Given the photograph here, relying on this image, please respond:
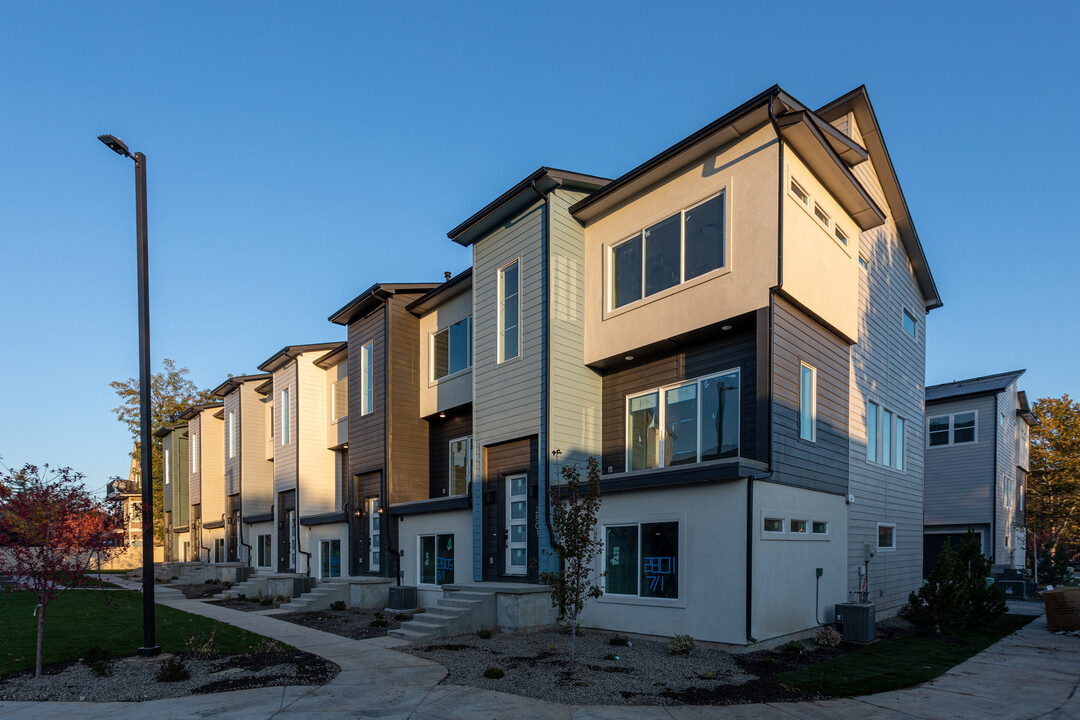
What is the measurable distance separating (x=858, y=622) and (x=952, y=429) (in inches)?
727

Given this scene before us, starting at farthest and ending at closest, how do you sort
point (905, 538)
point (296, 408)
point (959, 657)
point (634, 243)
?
point (296, 408) < point (905, 538) < point (634, 243) < point (959, 657)

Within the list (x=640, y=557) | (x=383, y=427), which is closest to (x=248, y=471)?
(x=383, y=427)

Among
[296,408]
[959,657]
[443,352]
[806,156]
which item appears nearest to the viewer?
[959,657]

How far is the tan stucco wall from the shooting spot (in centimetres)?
1162

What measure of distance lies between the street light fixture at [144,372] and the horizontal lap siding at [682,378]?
840 cm

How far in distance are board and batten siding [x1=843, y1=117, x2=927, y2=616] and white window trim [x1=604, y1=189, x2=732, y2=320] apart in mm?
5023

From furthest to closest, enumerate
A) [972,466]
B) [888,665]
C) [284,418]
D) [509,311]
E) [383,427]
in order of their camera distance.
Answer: [972,466] → [284,418] → [383,427] → [509,311] → [888,665]

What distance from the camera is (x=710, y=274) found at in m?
12.3

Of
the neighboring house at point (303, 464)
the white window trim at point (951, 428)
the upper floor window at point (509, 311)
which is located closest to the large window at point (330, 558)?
the neighboring house at point (303, 464)

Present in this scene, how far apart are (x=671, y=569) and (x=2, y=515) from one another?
978cm

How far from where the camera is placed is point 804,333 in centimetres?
1271

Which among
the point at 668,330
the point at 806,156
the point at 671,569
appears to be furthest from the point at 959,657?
the point at 806,156

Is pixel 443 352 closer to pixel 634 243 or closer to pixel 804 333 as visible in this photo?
pixel 634 243

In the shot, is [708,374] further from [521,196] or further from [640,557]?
[521,196]
